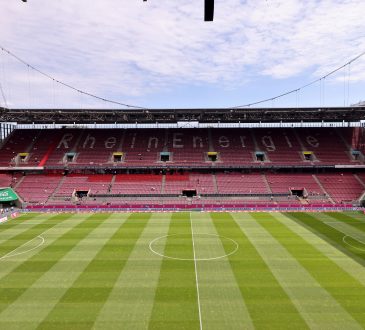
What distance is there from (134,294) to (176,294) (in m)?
2.30

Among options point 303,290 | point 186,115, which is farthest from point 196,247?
point 186,115

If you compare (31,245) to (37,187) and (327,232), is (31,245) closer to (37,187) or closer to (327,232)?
(327,232)

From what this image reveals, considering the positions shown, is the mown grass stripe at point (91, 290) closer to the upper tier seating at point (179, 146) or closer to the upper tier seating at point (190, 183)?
the upper tier seating at point (190, 183)

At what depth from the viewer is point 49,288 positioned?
18875 millimetres

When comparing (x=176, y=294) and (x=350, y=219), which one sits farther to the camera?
(x=350, y=219)

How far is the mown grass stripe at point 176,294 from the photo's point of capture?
15.0 m

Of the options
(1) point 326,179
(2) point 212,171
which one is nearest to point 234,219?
(2) point 212,171

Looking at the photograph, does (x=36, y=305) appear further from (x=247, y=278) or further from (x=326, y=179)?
(x=326, y=179)

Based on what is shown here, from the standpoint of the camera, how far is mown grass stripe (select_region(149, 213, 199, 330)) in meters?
15.0

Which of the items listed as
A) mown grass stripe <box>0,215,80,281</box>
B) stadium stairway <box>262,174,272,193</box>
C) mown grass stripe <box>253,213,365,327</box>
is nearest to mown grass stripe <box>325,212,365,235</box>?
mown grass stripe <box>253,213,365,327</box>

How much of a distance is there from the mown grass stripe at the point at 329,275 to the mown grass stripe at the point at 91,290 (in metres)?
12.4

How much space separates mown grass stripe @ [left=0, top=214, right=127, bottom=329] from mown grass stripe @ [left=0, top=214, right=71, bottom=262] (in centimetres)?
525

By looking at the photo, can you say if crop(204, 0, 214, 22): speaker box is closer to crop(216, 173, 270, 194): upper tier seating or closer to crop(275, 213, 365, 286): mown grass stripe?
crop(275, 213, 365, 286): mown grass stripe

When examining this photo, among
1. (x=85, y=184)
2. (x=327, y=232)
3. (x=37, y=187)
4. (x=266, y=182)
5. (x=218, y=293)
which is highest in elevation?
(x=266, y=182)
